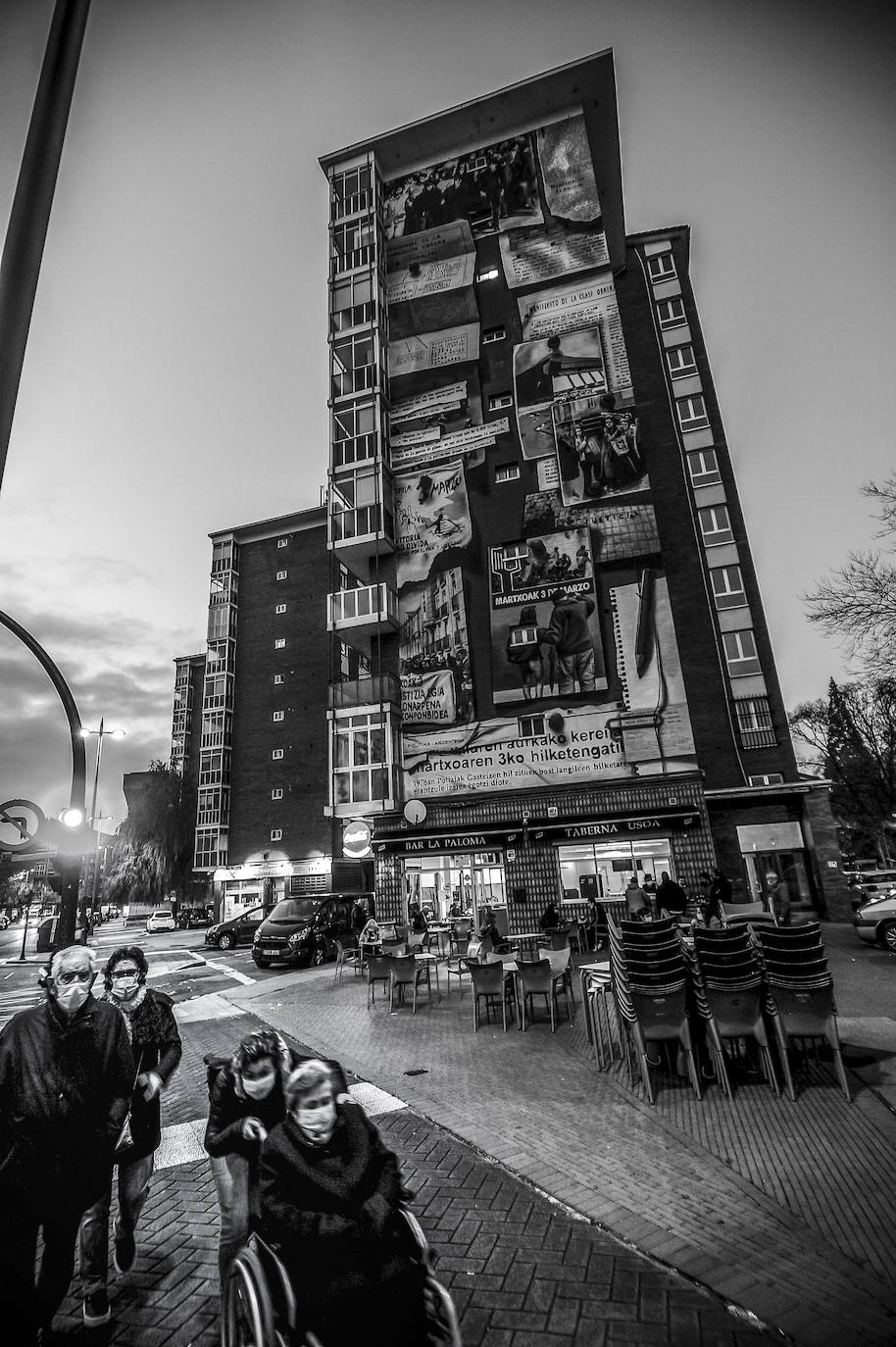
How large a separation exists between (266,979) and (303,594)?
118ft

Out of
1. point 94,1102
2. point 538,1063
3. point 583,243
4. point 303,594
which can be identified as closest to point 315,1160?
point 94,1102

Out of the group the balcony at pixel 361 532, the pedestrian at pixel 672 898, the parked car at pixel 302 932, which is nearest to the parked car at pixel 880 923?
the pedestrian at pixel 672 898

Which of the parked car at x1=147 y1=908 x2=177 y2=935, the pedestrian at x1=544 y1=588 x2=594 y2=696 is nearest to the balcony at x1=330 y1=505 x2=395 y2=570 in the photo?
the pedestrian at x1=544 y1=588 x2=594 y2=696

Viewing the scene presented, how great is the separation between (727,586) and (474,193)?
22348 millimetres

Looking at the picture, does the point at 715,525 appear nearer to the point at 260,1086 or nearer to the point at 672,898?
the point at 672,898

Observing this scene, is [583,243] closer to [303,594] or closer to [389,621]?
[389,621]

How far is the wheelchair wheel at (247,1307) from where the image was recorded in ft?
6.51

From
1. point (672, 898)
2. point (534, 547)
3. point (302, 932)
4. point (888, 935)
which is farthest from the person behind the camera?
point (534, 547)

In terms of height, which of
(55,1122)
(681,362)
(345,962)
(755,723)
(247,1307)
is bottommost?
(345,962)

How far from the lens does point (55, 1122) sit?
8.30ft

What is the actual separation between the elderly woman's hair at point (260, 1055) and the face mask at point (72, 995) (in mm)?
848

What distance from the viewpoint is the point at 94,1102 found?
2686 millimetres

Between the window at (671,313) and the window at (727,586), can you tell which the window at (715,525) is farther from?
the window at (671,313)

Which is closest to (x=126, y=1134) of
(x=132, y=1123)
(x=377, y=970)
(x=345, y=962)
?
(x=132, y=1123)
